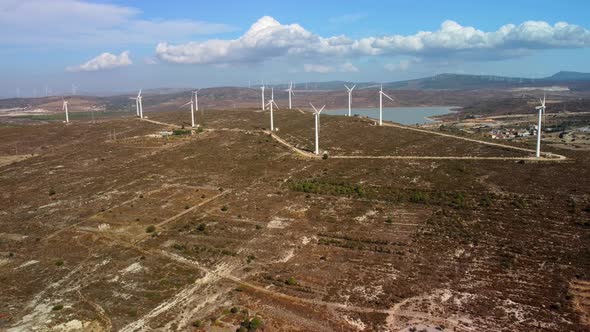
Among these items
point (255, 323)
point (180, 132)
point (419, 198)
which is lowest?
point (255, 323)

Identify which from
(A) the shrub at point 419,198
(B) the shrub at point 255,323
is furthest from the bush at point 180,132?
(B) the shrub at point 255,323

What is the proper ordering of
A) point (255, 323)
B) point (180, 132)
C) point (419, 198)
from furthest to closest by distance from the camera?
1. point (180, 132)
2. point (419, 198)
3. point (255, 323)

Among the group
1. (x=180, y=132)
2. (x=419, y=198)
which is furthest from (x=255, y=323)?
(x=180, y=132)

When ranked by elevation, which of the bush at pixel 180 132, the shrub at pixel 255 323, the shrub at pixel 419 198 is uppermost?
the bush at pixel 180 132

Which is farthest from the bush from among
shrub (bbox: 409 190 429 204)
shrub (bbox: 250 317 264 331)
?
shrub (bbox: 250 317 264 331)

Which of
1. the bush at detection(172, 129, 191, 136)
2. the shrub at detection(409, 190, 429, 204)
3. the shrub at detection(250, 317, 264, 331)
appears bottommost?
the shrub at detection(250, 317, 264, 331)

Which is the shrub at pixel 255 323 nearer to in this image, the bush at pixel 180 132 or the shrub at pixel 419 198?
the shrub at pixel 419 198

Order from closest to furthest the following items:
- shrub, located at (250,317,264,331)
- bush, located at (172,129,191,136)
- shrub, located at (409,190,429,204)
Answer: shrub, located at (250,317,264,331) → shrub, located at (409,190,429,204) → bush, located at (172,129,191,136)

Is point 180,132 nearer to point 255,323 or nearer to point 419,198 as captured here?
point 419,198

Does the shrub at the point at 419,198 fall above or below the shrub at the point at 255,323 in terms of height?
above

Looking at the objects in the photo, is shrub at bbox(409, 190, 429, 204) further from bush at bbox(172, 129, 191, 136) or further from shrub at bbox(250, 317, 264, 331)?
bush at bbox(172, 129, 191, 136)

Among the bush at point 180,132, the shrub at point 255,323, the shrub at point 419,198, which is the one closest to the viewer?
the shrub at point 255,323

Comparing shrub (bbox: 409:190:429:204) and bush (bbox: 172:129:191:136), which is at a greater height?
bush (bbox: 172:129:191:136)
